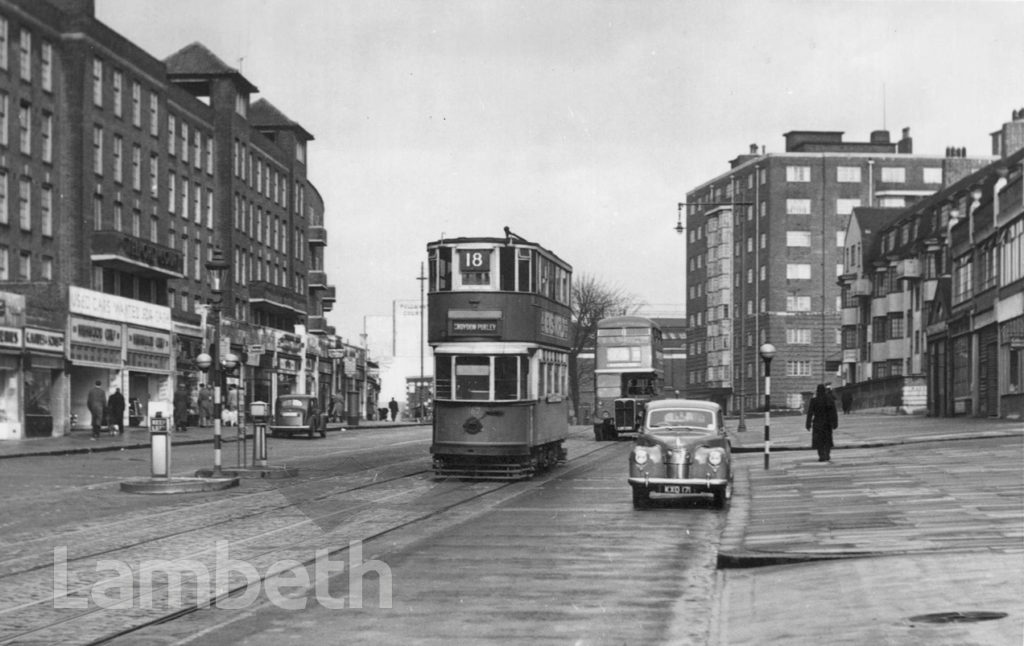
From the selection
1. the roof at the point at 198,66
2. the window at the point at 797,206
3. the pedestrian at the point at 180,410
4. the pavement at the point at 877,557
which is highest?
the roof at the point at 198,66

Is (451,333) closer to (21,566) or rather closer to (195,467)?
(195,467)

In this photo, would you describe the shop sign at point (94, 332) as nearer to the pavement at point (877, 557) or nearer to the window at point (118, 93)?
the window at point (118, 93)

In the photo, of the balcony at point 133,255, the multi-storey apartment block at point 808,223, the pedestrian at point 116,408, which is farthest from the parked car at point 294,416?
the multi-storey apartment block at point 808,223

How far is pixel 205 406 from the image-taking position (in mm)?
66562

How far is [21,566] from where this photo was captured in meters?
14.0

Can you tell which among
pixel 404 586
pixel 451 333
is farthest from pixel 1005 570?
pixel 451 333

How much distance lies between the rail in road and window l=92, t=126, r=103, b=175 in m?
38.9

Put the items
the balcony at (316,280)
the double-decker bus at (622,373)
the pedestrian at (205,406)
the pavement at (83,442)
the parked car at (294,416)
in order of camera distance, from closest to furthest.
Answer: the pavement at (83,442) → the double-decker bus at (622,373) → the parked car at (294,416) → the pedestrian at (205,406) → the balcony at (316,280)

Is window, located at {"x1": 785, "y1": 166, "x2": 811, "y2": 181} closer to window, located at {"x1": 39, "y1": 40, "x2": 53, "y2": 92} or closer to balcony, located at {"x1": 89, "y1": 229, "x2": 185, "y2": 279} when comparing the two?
balcony, located at {"x1": 89, "y1": 229, "x2": 185, "y2": 279}

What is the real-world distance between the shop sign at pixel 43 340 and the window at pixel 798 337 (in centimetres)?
8946

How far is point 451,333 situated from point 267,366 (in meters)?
57.9

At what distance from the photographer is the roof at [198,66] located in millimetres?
80812

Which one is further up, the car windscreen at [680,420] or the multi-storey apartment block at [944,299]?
the multi-storey apartment block at [944,299]

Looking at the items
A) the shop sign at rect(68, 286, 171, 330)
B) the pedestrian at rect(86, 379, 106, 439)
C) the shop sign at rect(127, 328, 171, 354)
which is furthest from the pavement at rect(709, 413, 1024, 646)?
the shop sign at rect(127, 328, 171, 354)
